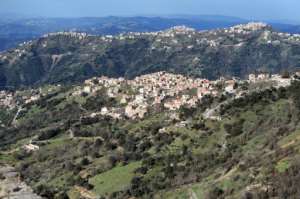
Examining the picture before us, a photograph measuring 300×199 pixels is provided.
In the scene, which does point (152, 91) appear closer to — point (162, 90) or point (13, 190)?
point (162, 90)

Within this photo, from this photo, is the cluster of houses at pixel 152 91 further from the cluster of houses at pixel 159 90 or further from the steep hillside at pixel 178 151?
the steep hillside at pixel 178 151

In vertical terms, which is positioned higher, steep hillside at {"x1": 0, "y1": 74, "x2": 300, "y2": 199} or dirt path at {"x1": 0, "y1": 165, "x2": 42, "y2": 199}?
dirt path at {"x1": 0, "y1": 165, "x2": 42, "y2": 199}

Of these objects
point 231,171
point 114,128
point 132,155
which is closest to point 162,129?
point 132,155

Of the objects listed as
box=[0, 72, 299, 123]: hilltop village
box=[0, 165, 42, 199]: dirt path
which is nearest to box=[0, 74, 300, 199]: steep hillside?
box=[0, 72, 299, 123]: hilltop village

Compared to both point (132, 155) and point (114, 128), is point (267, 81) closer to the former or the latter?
point (114, 128)

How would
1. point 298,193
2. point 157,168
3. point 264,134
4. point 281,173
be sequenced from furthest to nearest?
1. point 157,168
2. point 264,134
3. point 281,173
4. point 298,193

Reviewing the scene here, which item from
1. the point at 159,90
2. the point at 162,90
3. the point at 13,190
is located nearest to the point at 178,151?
→ the point at 13,190

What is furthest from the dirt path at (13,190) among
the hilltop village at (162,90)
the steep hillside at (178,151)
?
the hilltop village at (162,90)

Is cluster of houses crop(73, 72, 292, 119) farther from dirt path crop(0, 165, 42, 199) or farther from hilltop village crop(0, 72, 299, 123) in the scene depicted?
dirt path crop(0, 165, 42, 199)
